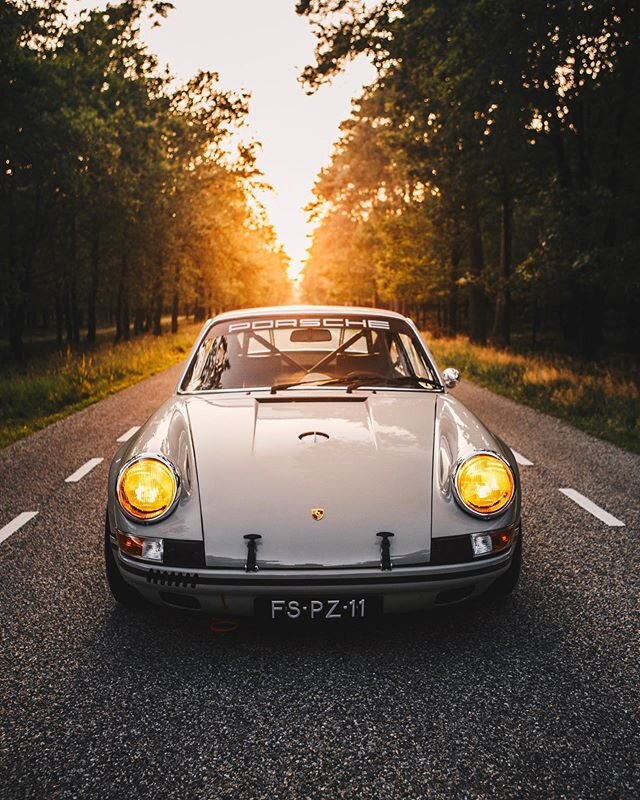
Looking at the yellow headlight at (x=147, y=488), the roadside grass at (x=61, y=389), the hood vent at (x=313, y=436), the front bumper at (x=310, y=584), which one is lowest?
the roadside grass at (x=61, y=389)

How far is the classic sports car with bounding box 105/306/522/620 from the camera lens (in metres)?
2.86

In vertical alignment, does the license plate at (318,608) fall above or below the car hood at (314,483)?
below

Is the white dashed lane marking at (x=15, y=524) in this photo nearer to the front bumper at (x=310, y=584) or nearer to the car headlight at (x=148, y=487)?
the car headlight at (x=148, y=487)

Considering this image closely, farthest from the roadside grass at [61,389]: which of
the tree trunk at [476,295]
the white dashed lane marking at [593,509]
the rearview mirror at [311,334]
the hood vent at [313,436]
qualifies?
the tree trunk at [476,295]

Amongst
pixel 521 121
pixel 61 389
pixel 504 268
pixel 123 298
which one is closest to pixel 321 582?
pixel 61 389

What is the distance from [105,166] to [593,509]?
23.1m

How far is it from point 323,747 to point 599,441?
717 cm

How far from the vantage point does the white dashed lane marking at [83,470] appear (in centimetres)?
645

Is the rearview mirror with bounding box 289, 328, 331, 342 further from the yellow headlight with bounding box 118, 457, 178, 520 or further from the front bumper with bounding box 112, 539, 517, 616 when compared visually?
the front bumper with bounding box 112, 539, 517, 616

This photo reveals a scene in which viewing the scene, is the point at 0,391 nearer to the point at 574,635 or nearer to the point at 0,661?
the point at 0,661

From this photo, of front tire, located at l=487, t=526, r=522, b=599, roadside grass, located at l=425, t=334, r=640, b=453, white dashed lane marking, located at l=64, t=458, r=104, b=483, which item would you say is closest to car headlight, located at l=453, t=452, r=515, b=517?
front tire, located at l=487, t=526, r=522, b=599

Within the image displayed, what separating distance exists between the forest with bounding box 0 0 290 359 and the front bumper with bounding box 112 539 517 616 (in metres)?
15.0

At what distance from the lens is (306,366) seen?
205 inches

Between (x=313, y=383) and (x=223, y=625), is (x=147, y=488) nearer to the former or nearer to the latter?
(x=223, y=625)
